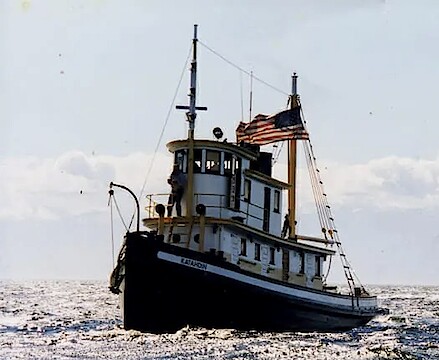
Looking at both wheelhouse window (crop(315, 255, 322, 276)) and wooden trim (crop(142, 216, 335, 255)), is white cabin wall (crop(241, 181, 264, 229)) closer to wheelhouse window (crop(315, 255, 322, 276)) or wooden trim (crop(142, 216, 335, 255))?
wooden trim (crop(142, 216, 335, 255))

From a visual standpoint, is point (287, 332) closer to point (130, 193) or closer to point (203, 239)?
point (203, 239)

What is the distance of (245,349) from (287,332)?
6.61 metres

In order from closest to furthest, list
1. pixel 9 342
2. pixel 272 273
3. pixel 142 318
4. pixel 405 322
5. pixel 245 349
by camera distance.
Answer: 1. pixel 245 349
2. pixel 142 318
3. pixel 9 342
4. pixel 272 273
5. pixel 405 322

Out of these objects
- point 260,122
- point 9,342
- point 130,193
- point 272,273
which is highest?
point 260,122

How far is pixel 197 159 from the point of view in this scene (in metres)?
34.8

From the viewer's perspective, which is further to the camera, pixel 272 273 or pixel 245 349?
pixel 272 273

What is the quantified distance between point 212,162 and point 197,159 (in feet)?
1.86

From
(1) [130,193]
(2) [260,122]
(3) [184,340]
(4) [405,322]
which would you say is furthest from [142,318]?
(4) [405,322]

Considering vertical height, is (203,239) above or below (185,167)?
below

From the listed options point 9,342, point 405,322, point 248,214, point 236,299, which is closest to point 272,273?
point 248,214

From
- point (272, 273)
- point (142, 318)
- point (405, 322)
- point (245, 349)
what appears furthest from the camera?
point (405, 322)

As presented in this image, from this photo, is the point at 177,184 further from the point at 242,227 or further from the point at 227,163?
the point at 242,227

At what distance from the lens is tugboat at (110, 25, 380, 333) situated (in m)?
31.1

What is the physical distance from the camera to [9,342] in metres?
34.1
